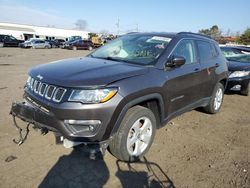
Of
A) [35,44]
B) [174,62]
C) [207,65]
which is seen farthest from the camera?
[35,44]

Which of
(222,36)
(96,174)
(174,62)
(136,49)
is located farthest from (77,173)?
(222,36)

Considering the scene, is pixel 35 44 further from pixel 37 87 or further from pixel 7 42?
pixel 37 87

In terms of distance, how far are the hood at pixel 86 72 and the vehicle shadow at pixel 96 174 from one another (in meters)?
1.17

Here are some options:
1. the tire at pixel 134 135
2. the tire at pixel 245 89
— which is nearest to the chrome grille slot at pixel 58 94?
the tire at pixel 134 135

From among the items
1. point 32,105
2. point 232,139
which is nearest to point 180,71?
point 232,139

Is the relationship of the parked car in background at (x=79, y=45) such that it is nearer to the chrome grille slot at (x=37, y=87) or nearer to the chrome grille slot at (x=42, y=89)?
the chrome grille slot at (x=37, y=87)

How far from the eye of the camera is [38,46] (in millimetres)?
38094

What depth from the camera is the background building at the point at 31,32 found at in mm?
58969

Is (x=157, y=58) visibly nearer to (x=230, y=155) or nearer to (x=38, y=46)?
(x=230, y=155)

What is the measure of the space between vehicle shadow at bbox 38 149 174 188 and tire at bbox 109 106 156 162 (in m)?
0.17

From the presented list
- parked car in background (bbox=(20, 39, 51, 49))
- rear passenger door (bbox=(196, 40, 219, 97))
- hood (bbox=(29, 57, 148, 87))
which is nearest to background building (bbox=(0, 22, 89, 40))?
parked car in background (bbox=(20, 39, 51, 49))

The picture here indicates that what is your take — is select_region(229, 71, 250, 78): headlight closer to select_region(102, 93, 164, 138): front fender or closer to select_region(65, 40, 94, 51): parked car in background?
select_region(102, 93, 164, 138): front fender

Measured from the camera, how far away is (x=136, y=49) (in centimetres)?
448

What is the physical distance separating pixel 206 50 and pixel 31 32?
2591 inches
